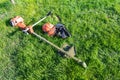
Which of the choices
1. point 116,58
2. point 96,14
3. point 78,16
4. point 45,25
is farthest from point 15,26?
point 116,58

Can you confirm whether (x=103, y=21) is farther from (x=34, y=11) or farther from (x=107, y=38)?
(x=34, y=11)

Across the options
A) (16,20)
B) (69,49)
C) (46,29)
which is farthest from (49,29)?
A: (16,20)

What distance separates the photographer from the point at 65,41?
9.17m

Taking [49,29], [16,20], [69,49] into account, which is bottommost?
[69,49]

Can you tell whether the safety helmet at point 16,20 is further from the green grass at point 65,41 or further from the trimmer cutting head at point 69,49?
the trimmer cutting head at point 69,49

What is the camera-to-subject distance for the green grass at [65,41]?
8562mm

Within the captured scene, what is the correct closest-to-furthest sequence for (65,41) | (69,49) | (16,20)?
1. (69,49)
2. (65,41)
3. (16,20)

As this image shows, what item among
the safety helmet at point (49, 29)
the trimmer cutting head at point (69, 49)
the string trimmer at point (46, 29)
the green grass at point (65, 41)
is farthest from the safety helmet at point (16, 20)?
the trimmer cutting head at point (69, 49)

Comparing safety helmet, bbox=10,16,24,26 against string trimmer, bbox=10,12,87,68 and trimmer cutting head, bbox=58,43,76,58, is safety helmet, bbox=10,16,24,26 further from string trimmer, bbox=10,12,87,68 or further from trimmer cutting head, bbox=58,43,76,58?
trimmer cutting head, bbox=58,43,76,58

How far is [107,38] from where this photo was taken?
9.16 m

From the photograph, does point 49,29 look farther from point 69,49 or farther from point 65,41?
point 69,49

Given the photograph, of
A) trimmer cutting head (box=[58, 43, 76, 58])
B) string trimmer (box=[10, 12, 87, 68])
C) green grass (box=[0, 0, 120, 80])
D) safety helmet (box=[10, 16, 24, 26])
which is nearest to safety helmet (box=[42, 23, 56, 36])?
string trimmer (box=[10, 12, 87, 68])

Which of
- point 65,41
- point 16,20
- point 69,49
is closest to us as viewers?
point 69,49

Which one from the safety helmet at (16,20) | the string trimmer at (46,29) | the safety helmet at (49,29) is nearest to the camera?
the string trimmer at (46,29)
